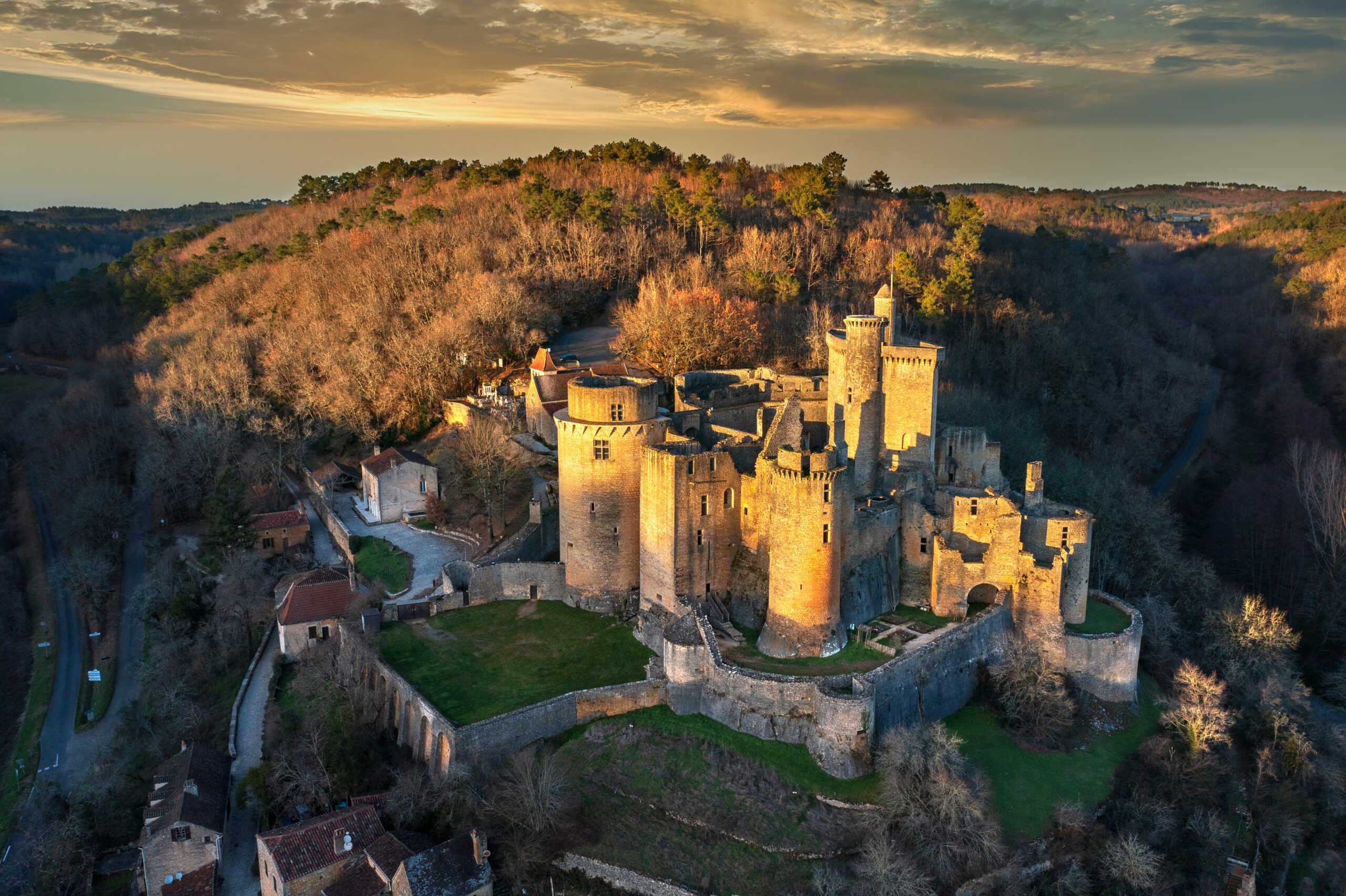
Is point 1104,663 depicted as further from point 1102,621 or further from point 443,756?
point 443,756

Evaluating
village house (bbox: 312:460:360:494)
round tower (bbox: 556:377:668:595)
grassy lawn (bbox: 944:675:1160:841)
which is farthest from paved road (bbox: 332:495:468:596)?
grassy lawn (bbox: 944:675:1160:841)

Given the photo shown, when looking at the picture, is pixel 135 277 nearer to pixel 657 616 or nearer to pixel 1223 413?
pixel 657 616

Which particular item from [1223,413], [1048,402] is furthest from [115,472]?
[1223,413]

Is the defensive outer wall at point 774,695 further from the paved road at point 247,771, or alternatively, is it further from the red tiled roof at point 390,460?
the red tiled roof at point 390,460

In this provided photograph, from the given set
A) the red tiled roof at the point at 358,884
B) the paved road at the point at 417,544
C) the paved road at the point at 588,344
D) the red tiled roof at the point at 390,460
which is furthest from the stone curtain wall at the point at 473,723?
the paved road at the point at 588,344

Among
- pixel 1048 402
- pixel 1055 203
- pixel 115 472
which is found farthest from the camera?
pixel 1055 203

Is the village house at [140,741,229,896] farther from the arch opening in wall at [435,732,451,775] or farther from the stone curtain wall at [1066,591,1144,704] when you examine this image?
the stone curtain wall at [1066,591,1144,704]
